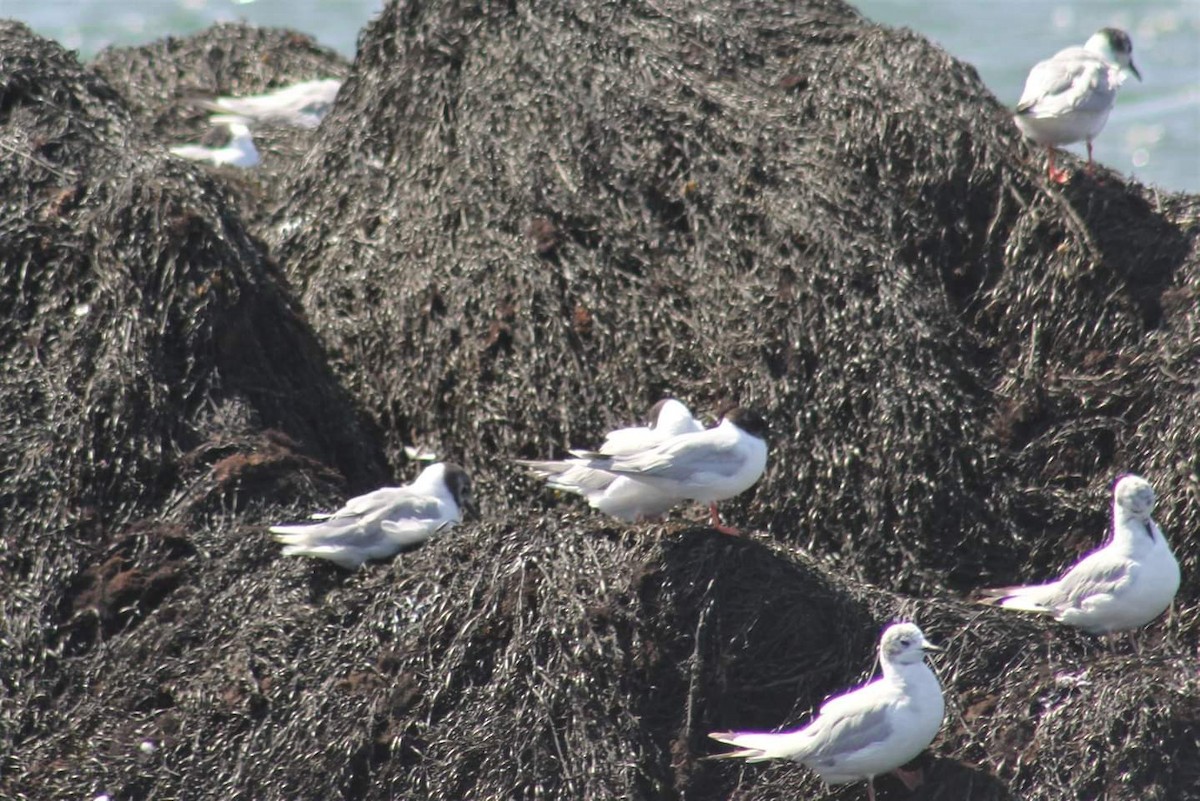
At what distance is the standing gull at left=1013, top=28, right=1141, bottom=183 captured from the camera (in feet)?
20.4

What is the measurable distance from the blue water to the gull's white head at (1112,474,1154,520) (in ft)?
39.6

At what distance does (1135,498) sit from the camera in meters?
4.95

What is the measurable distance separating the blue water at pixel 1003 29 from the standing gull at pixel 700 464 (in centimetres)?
1244

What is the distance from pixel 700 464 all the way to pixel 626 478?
12.1 inches

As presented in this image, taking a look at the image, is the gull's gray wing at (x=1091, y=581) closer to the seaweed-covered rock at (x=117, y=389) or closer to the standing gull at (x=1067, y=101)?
the standing gull at (x=1067, y=101)

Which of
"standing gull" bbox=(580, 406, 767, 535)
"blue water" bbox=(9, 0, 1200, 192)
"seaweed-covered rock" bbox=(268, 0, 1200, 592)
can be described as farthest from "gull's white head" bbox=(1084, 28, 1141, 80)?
"blue water" bbox=(9, 0, 1200, 192)

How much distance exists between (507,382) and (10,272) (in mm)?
2009

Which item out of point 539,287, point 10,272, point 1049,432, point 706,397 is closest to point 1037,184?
point 1049,432

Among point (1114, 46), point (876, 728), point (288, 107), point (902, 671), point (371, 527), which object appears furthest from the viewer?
point (288, 107)

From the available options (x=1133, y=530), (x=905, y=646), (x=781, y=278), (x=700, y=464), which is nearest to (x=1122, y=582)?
(x=1133, y=530)

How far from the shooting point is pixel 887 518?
5.55 metres

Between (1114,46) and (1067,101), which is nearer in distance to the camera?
(1067,101)

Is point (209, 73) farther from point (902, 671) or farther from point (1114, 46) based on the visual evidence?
point (902, 671)

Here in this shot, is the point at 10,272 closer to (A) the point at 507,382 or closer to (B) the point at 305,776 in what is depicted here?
(A) the point at 507,382
